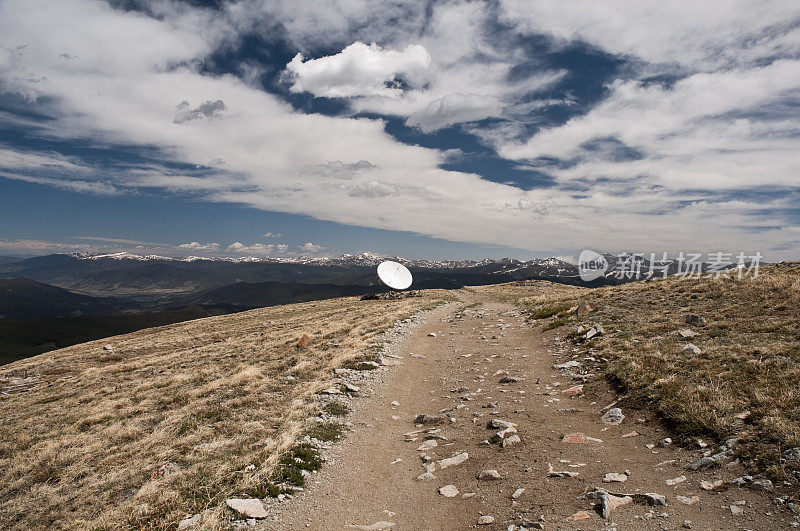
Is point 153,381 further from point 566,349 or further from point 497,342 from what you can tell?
point 566,349

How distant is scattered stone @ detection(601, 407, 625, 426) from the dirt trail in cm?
21

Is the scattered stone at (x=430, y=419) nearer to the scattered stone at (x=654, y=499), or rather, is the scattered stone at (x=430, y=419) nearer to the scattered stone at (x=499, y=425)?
the scattered stone at (x=499, y=425)

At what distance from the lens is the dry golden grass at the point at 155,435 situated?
9.16 m

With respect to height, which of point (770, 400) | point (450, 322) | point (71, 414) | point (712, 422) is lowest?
point (71, 414)

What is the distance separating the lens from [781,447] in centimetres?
761

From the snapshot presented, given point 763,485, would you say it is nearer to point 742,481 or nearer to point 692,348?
point 742,481

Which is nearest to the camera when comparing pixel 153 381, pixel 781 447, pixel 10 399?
pixel 781 447

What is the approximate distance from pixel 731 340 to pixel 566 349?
7285 mm

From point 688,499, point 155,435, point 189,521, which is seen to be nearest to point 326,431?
point 189,521

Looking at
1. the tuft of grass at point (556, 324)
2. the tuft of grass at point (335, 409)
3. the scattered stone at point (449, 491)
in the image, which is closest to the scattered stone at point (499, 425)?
the scattered stone at point (449, 491)

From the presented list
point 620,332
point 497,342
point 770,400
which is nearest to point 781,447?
point 770,400

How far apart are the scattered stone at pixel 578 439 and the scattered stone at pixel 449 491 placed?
3916 mm

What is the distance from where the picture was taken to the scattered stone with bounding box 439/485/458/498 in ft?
28.9

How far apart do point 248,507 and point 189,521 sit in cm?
132
